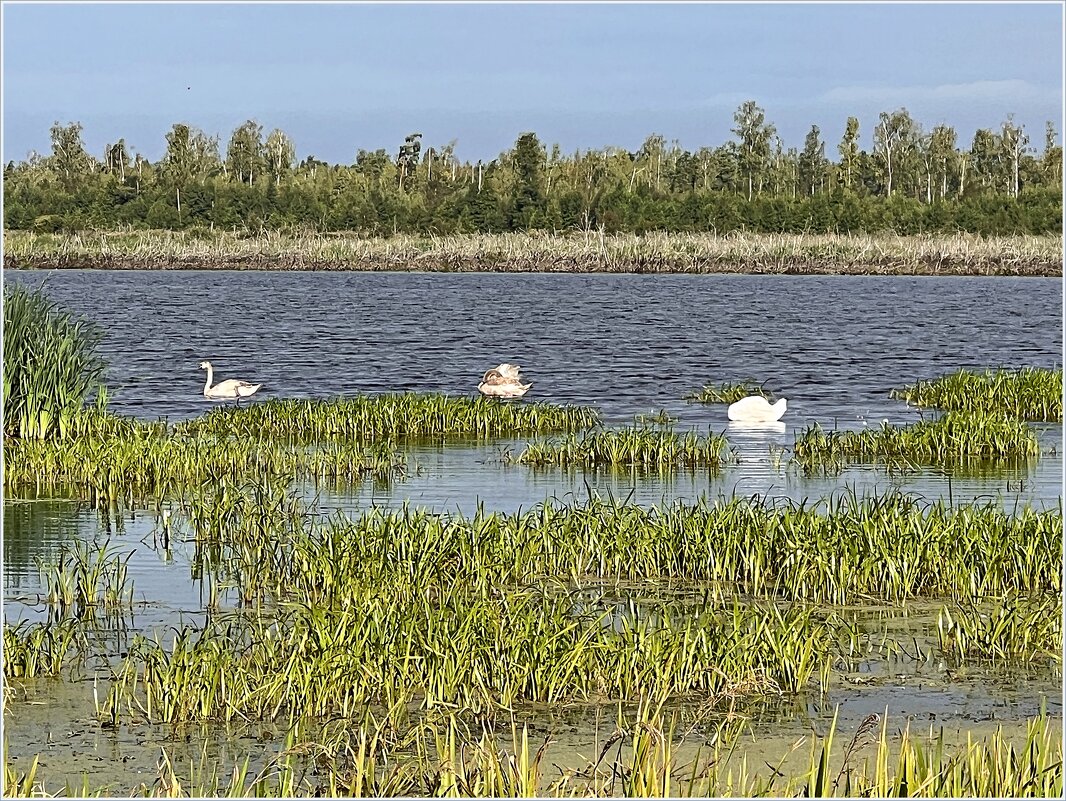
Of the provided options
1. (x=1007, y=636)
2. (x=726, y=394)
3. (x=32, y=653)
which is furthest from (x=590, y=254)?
(x=32, y=653)

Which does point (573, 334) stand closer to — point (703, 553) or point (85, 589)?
point (703, 553)

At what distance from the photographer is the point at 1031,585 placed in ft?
27.8

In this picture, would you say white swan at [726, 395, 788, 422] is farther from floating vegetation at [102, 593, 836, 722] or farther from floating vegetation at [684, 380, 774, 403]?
floating vegetation at [102, 593, 836, 722]

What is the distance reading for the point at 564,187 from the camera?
75812mm

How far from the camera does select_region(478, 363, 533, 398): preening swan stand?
819 inches

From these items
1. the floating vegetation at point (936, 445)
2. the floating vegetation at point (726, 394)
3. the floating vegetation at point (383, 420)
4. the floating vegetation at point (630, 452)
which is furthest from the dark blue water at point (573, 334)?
the floating vegetation at point (630, 452)

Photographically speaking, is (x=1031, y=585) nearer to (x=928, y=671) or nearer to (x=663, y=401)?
(x=928, y=671)

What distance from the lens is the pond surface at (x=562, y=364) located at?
7223mm

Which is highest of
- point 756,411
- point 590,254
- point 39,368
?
point 590,254

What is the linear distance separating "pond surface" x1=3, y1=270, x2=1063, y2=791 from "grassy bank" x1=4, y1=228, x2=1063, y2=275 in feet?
4.82

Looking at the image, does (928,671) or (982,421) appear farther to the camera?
(982,421)

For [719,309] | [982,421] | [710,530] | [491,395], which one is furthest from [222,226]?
[710,530]

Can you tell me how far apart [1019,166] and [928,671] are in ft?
279

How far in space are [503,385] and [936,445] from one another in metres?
7.54
